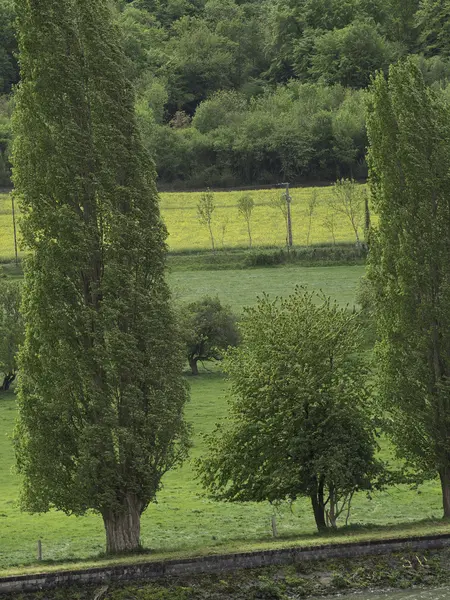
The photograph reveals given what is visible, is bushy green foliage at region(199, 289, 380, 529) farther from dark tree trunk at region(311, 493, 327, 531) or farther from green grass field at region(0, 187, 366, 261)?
green grass field at region(0, 187, 366, 261)

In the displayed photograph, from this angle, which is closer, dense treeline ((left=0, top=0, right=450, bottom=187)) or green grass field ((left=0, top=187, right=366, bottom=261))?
green grass field ((left=0, top=187, right=366, bottom=261))

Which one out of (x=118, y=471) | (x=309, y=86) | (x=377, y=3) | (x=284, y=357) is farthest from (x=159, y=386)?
(x=377, y=3)

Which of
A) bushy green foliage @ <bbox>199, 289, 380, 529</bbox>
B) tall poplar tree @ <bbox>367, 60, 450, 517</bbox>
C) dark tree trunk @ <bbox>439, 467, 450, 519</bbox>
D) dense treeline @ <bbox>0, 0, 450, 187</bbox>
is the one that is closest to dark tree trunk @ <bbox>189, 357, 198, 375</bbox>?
bushy green foliage @ <bbox>199, 289, 380, 529</bbox>

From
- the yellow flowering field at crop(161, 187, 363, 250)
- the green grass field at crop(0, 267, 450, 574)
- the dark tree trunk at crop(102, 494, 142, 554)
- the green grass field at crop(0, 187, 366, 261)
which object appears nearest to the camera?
the dark tree trunk at crop(102, 494, 142, 554)

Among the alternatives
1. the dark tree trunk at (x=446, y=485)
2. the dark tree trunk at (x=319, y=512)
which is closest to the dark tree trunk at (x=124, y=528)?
the dark tree trunk at (x=319, y=512)

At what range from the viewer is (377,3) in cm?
19100

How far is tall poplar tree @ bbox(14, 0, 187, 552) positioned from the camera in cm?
2750

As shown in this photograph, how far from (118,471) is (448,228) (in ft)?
A: 35.7

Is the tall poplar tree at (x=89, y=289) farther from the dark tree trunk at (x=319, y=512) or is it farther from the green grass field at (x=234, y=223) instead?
the green grass field at (x=234, y=223)

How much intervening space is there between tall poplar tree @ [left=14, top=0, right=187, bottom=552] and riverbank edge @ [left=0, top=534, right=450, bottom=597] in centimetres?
304

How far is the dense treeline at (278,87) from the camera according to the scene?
451 feet

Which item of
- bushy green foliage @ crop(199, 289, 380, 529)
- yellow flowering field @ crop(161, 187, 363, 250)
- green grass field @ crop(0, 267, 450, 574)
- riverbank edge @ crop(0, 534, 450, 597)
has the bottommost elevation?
green grass field @ crop(0, 267, 450, 574)

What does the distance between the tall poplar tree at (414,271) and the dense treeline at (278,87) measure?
99.0 meters

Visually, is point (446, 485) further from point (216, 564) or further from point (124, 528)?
point (124, 528)
